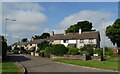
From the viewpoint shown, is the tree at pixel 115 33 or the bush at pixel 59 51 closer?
the bush at pixel 59 51

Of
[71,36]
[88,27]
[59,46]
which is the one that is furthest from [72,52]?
[88,27]

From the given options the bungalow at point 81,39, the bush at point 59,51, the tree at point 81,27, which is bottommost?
the bush at point 59,51

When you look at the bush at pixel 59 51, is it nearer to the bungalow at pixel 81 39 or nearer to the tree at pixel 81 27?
the bungalow at pixel 81 39

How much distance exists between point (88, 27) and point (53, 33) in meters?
17.3

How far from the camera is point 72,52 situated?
28.5 meters

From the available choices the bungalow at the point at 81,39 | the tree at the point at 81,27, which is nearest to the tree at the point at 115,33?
the bungalow at the point at 81,39

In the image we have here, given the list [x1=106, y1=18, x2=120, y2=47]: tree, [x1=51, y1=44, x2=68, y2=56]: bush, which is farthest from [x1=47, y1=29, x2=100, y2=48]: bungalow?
[x1=51, y1=44, x2=68, y2=56]: bush

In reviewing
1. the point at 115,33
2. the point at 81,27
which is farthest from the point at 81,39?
the point at 81,27

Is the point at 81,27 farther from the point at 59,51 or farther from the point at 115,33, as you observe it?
the point at 59,51

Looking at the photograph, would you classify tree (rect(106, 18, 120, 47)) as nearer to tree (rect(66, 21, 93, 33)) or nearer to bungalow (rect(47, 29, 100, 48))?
bungalow (rect(47, 29, 100, 48))

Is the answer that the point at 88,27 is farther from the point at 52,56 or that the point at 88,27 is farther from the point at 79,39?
the point at 52,56

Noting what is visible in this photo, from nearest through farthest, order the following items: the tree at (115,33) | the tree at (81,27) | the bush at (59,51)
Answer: the bush at (59,51) → the tree at (115,33) → the tree at (81,27)

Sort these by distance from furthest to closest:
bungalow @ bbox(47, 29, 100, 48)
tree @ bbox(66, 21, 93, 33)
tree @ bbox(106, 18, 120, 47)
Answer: tree @ bbox(66, 21, 93, 33)
tree @ bbox(106, 18, 120, 47)
bungalow @ bbox(47, 29, 100, 48)

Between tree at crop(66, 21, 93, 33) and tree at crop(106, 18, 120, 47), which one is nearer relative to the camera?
tree at crop(106, 18, 120, 47)
